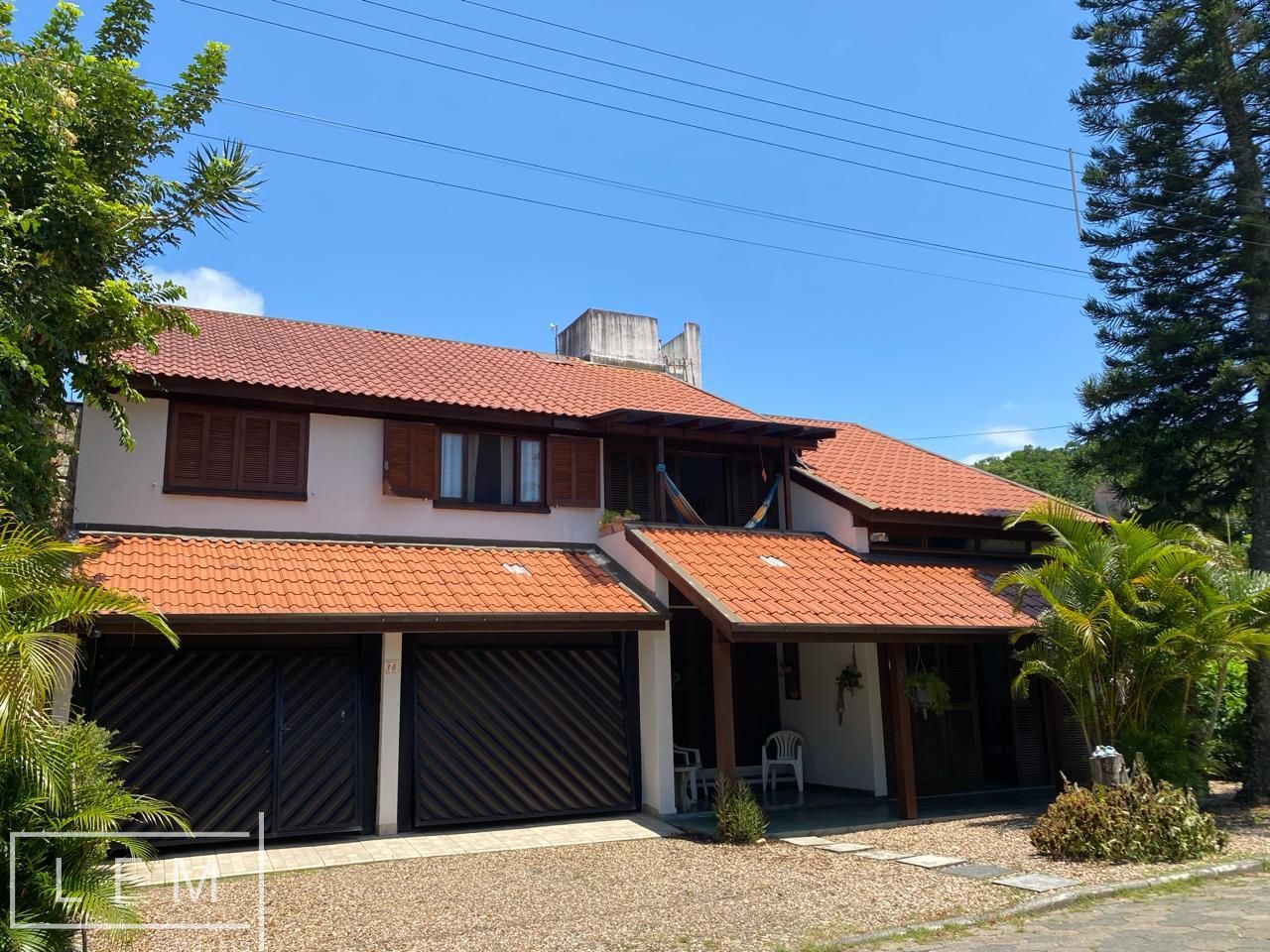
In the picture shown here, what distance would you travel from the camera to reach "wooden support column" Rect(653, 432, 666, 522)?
1430 centimetres

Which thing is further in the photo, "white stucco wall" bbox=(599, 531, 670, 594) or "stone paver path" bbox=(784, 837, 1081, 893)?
"white stucco wall" bbox=(599, 531, 670, 594)

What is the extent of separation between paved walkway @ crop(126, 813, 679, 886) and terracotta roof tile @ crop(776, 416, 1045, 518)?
20.6 feet

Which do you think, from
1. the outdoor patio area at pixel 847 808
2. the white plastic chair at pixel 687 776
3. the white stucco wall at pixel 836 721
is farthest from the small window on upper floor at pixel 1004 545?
the white plastic chair at pixel 687 776

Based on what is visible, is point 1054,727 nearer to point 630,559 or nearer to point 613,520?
point 630,559

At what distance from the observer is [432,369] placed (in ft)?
49.4

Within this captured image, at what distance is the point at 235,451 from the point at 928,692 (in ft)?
33.9

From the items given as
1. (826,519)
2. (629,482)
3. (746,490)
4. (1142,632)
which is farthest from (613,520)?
(1142,632)

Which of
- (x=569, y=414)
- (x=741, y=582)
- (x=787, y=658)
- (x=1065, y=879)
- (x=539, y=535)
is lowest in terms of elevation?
(x=1065, y=879)

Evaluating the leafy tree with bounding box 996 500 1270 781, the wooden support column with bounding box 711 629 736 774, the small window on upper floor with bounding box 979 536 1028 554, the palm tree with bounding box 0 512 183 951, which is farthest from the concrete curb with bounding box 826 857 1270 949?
the small window on upper floor with bounding box 979 536 1028 554

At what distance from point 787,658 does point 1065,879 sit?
286 inches

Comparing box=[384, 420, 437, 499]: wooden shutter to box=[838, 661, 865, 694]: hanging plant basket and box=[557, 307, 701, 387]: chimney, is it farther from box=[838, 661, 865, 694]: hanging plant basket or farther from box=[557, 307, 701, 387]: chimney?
box=[557, 307, 701, 387]: chimney

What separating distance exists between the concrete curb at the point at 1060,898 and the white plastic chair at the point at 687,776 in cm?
517

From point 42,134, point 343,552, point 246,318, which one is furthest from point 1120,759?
point 246,318

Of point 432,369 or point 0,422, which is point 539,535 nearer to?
point 432,369
